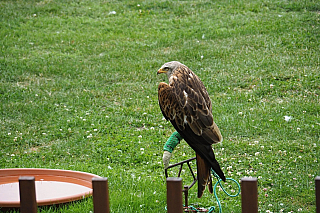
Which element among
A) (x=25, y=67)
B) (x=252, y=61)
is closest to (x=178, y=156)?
(x=252, y=61)

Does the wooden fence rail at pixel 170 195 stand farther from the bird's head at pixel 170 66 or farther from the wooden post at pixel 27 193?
the bird's head at pixel 170 66

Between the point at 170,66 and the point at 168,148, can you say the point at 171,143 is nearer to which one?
the point at 168,148

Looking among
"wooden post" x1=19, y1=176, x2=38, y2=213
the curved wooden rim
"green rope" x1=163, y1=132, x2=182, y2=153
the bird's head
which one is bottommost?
"wooden post" x1=19, y1=176, x2=38, y2=213

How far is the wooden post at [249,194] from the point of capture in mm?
2105

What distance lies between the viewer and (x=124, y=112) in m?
8.04

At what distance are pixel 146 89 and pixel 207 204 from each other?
4.82 metres

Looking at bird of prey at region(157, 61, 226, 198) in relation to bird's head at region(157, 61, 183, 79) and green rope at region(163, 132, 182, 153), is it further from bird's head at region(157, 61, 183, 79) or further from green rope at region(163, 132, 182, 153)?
bird's head at region(157, 61, 183, 79)

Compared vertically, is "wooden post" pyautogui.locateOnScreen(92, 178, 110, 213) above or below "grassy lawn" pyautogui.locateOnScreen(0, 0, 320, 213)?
below

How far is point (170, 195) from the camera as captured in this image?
2.18m

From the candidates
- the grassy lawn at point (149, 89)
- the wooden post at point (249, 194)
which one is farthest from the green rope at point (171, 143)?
the wooden post at point (249, 194)

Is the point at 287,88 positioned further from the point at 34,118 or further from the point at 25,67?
the point at 25,67

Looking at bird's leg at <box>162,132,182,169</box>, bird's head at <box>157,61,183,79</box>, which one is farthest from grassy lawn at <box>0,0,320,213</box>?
bird's head at <box>157,61,183,79</box>

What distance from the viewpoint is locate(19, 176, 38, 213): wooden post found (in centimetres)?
224

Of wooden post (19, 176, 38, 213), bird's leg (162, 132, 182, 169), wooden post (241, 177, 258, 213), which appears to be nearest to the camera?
wooden post (241, 177, 258, 213)
